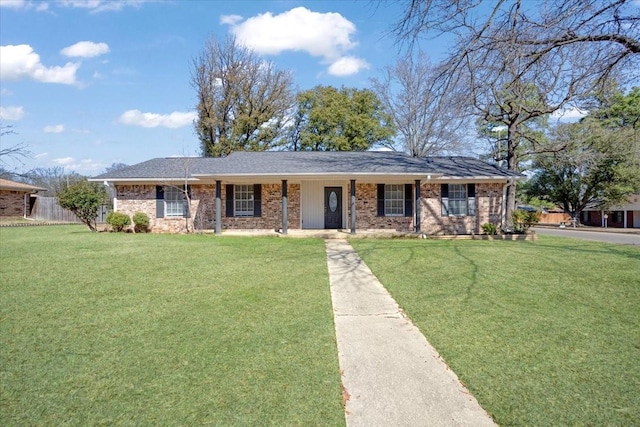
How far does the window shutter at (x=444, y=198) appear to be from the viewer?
15.2 metres

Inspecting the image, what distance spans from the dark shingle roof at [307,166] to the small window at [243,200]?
3.41ft

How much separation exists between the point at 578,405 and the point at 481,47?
5160 millimetres

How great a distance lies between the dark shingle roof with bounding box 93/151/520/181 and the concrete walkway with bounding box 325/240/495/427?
9.07 meters

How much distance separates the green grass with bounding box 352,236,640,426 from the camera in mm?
2734

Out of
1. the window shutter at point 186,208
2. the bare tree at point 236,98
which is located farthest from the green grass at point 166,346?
the bare tree at point 236,98

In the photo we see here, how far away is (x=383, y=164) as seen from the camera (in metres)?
14.8

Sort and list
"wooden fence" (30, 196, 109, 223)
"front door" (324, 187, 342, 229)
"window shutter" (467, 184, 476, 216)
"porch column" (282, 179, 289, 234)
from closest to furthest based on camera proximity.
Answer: "porch column" (282, 179, 289, 234)
"window shutter" (467, 184, 476, 216)
"front door" (324, 187, 342, 229)
"wooden fence" (30, 196, 109, 223)

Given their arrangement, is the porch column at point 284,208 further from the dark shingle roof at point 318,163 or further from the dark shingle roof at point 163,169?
the dark shingle roof at point 163,169

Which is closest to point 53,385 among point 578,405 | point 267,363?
point 267,363

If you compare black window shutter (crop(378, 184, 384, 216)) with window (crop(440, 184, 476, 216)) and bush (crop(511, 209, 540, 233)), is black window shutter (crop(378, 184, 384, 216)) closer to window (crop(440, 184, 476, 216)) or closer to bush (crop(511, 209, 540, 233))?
window (crop(440, 184, 476, 216))

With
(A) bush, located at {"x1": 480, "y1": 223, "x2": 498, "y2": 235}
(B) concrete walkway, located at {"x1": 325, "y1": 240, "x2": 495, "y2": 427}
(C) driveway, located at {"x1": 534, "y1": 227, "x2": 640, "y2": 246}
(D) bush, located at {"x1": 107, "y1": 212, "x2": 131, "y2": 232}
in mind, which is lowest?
(C) driveway, located at {"x1": 534, "y1": 227, "x2": 640, "y2": 246}

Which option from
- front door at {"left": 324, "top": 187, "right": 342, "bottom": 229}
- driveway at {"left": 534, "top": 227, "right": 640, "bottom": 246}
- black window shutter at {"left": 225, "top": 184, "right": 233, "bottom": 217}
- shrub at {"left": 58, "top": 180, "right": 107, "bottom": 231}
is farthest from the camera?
front door at {"left": 324, "top": 187, "right": 342, "bottom": 229}

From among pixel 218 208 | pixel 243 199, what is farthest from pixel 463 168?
pixel 218 208

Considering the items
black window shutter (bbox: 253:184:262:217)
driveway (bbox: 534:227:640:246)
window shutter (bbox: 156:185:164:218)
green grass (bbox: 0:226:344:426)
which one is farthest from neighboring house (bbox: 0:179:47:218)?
driveway (bbox: 534:227:640:246)
